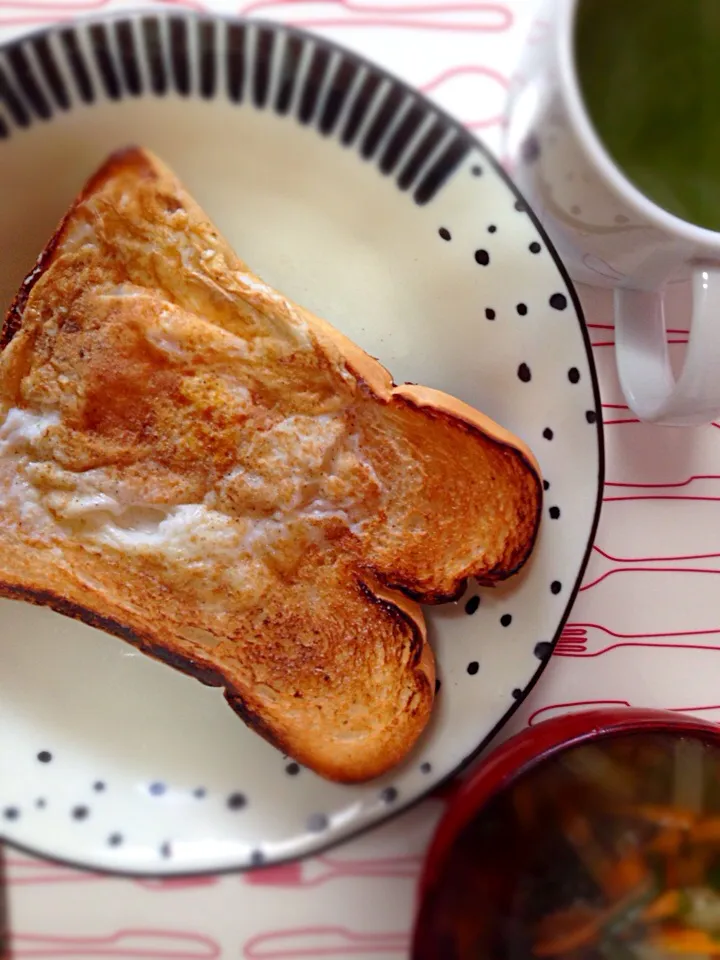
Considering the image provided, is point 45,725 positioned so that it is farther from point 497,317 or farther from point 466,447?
point 497,317

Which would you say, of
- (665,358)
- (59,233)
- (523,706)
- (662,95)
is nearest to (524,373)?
(665,358)

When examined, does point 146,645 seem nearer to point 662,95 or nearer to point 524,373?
point 524,373

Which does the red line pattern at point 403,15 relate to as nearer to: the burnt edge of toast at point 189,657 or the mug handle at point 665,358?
the mug handle at point 665,358

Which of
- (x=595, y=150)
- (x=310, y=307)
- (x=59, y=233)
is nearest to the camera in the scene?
(x=595, y=150)

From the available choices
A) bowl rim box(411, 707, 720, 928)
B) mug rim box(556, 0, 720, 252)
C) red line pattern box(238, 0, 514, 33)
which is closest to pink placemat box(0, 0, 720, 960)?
red line pattern box(238, 0, 514, 33)

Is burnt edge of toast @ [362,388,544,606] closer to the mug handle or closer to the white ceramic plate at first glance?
the white ceramic plate

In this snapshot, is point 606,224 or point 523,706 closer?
point 606,224
